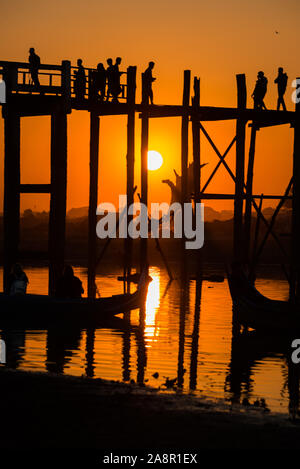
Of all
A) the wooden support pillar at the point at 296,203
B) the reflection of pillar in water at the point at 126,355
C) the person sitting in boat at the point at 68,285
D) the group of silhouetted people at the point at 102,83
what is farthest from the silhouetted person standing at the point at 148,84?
the reflection of pillar in water at the point at 126,355

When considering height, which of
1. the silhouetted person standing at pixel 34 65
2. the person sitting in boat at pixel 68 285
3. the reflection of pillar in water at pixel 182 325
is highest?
the silhouetted person standing at pixel 34 65

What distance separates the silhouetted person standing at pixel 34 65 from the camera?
22.7 meters

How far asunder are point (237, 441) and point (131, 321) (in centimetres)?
1461

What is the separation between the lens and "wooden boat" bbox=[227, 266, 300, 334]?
765 inches

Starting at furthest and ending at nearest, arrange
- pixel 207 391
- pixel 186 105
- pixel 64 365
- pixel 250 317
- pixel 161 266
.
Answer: pixel 161 266 → pixel 186 105 → pixel 250 317 → pixel 64 365 → pixel 207 391

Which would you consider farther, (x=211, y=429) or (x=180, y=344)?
(x=180, y=344)

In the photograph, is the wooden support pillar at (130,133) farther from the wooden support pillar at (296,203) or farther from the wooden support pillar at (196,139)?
the wooden support pillar at (296,203)

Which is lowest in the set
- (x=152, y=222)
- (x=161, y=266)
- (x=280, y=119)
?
(x=161, y=266)

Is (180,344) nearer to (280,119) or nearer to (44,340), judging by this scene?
(44,340)

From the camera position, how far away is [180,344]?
18953 millimetres

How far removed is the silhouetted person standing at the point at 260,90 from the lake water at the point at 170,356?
7.50 m

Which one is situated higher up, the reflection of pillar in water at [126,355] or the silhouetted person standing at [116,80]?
the silhouetted person standing at [116,80]
